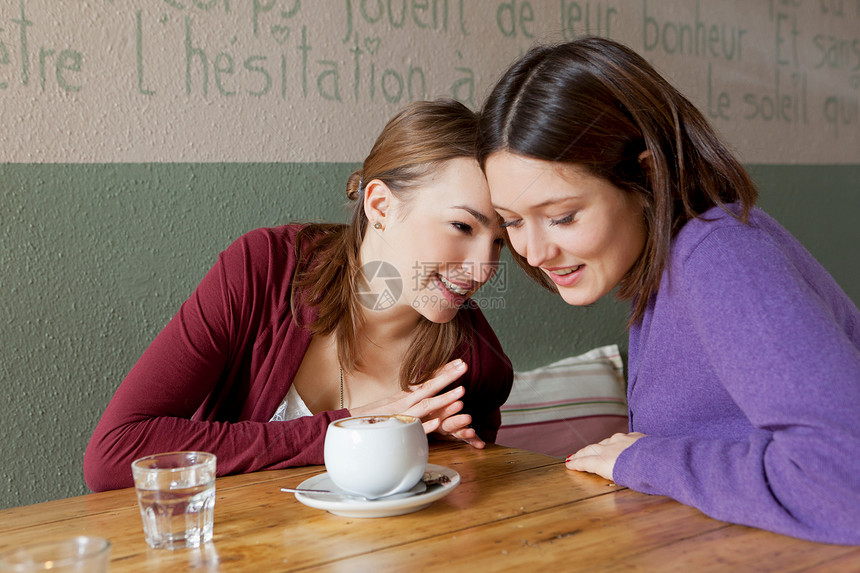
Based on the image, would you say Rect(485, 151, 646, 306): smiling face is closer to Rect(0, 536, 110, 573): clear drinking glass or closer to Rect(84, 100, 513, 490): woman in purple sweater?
Rect(84, 100, 513, 490): woman in purple sweater

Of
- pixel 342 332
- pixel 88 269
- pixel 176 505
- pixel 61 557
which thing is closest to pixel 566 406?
pixel 342 332

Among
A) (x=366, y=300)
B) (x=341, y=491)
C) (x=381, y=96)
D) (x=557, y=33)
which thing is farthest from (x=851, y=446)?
(x=557, y=33)

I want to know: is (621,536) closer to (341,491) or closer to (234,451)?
(341,491)

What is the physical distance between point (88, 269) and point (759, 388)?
126 cm

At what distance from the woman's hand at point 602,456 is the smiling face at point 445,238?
40 centimetres

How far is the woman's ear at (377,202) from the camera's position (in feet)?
4.37

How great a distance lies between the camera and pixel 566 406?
1950 mm

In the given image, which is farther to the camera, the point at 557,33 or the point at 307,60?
the point at 557,33

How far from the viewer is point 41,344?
1.46 m

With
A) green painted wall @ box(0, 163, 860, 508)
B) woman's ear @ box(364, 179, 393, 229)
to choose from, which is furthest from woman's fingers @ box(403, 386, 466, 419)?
green painted wall @ box(0, 163, 860, 508)

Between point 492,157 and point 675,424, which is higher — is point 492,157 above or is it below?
above

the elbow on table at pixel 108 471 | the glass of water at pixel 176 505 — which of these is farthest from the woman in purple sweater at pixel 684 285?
the elbow on table at pixel 108 471

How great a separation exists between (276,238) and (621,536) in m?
0.85

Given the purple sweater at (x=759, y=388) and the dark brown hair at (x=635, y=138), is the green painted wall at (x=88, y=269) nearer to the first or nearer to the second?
the dark brown hair at (x=635, y=138)
